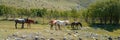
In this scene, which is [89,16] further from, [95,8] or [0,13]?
[0,13]

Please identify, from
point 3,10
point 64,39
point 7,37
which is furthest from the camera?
point 3,10

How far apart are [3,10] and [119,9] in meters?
59.5

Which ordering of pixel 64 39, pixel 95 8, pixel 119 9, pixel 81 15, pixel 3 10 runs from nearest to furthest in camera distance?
pixel 64 39 < pixel 119 9 < pixel 95 8 < pixel 81 15 < pixel 3 10

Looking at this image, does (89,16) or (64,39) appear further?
(89,16)

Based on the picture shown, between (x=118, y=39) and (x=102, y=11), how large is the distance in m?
34.7

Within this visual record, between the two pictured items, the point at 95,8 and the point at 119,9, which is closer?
the point at 119,9

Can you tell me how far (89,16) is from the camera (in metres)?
97.9

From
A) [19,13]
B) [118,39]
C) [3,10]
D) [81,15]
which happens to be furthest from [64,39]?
[19,13]

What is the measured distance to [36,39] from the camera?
4344 cm

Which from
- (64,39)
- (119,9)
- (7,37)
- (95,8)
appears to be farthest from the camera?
(95,8)

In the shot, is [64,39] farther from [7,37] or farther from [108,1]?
[108,1]

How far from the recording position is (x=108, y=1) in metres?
91.0

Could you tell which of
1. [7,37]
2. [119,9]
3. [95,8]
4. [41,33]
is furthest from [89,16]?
[7,37]

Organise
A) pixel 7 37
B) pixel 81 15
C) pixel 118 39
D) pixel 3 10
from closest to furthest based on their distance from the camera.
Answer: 1. pixel 7 37
2. pixel 118 39
3. pixel 81 15
4. pixel 3 10
